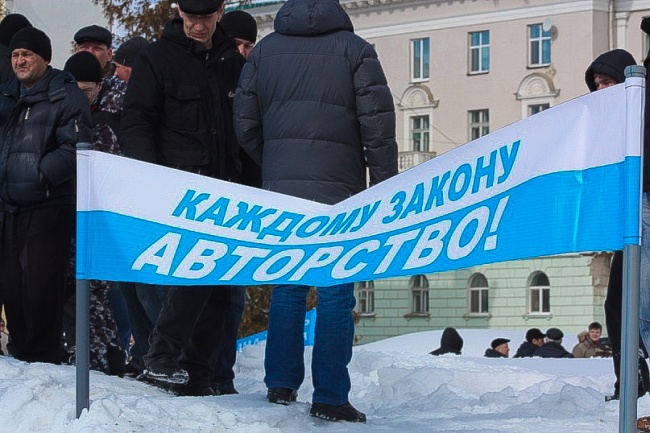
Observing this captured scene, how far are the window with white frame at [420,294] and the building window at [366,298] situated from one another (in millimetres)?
1930

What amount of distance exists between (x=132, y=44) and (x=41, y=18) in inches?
1342

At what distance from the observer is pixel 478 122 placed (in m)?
65.3

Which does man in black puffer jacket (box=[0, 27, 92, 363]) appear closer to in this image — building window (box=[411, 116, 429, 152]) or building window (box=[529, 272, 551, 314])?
building window (box=[529, 272, 551, 314])

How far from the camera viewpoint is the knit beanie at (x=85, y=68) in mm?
10180

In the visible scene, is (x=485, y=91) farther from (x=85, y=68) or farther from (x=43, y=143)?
(x=43, y=143)

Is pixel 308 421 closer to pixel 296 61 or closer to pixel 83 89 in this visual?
pixel 296 61

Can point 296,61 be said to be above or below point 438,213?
above

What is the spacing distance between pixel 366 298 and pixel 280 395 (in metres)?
58.9

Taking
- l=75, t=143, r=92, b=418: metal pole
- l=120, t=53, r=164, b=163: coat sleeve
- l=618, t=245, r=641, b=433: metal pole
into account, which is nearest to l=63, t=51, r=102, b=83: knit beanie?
l=120, t=53, r=164, b=163: coat sleeve

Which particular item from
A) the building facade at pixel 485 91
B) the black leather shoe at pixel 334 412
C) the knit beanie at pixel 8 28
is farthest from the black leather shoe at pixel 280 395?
the building facade at pixel 485 91

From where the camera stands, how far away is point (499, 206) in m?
5.83

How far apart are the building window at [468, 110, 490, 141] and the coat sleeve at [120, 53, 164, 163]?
56.6m

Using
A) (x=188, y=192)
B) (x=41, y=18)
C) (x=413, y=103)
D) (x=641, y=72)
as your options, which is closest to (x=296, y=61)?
(x=188, y=192)

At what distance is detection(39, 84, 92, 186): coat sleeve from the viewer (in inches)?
358
